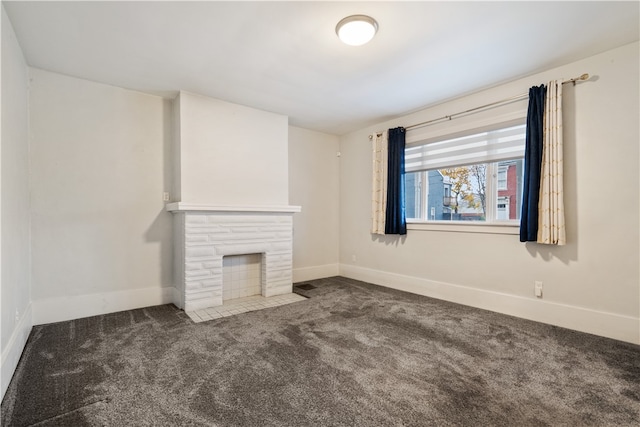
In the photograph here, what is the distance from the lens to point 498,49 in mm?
2475

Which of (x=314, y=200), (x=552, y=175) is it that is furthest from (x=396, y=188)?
(x=552, y=175)

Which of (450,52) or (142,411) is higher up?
(450,52)

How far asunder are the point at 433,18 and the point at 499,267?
8.20 ft

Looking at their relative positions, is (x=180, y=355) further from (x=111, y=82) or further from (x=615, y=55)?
(x=615, y=55)

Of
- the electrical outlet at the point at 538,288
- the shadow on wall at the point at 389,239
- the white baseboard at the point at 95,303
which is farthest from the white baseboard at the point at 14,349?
the electrical outlet at the point at 538,288

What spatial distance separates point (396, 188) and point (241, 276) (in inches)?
92.7

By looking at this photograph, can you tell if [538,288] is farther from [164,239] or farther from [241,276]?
[164,239]

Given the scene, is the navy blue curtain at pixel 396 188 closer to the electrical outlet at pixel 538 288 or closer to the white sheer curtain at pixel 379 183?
the white sheer curtain at pixel 379 183

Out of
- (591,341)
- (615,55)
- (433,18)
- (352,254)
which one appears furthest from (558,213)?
(352,254)

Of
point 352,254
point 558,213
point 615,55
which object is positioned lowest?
point 352,254

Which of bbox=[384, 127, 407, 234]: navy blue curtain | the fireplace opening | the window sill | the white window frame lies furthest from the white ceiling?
the fireplace opening

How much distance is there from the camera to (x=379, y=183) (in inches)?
170

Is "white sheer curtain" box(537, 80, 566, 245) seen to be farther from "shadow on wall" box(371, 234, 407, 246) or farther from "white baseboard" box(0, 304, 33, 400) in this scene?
"white baseboard" box(0, 304, 33, 400)

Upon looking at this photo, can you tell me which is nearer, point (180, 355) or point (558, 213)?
point (180, 355)
